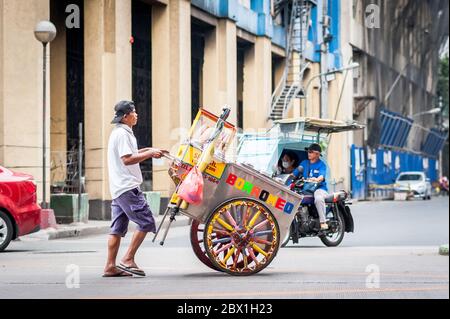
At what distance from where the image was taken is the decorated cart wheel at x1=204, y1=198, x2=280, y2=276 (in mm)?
9508

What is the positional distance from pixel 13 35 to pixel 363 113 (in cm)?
1090

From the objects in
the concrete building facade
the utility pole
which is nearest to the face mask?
the concrete building facade

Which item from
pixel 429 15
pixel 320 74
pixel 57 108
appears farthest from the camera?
pixel 57 108

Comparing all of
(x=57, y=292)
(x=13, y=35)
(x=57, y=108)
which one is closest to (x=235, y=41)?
(x=57, y=292)

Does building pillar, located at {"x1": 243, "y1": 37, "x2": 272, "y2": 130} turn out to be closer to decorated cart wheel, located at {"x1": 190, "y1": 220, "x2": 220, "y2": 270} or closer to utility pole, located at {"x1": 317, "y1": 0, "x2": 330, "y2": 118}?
utility pole, located at {"x1": 317, "y1": 0, "x2": 330, "y2": 118}

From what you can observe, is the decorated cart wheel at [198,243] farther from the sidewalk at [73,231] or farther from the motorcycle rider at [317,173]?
the sidewalk at [73,231]

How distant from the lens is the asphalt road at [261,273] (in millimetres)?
8008

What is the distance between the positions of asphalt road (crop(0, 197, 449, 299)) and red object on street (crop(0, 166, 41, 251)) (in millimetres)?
282

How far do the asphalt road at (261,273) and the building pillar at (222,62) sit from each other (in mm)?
1642

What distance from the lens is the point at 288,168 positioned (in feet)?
31.9

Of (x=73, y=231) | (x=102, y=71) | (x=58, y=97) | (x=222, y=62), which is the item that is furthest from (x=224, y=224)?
(x=58, y=97)

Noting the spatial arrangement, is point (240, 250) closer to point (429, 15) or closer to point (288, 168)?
point (288, 168)

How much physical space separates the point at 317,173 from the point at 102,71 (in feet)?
24.7

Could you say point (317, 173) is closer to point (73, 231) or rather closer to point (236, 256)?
point (236, 256)
